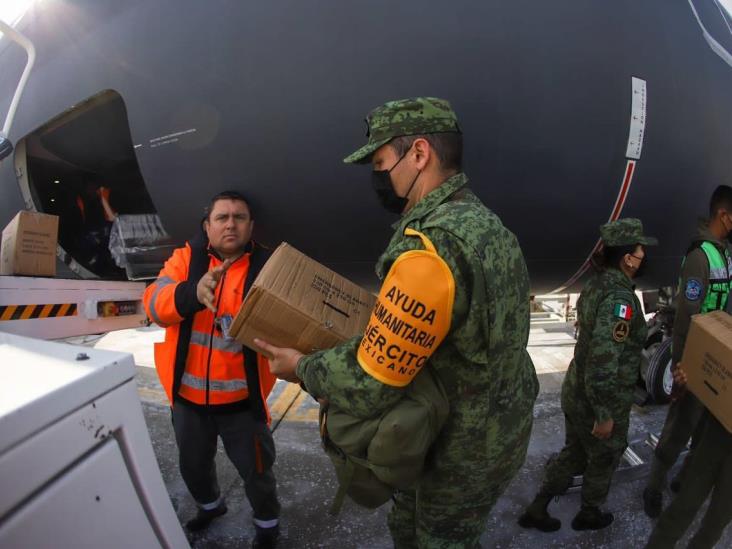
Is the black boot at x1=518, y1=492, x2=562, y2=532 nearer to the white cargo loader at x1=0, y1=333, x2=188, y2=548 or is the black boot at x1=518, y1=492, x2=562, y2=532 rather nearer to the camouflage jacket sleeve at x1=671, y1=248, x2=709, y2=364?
the camouflage jacket sleeve at x1=671, y1=248, x2=709, y2=364

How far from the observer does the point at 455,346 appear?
1289 millimetres

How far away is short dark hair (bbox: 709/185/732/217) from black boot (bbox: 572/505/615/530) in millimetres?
1796

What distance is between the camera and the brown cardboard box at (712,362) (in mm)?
1970

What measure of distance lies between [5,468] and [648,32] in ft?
9.09

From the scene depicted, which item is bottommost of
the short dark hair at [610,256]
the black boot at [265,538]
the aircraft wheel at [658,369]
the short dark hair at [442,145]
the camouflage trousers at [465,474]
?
the black boot at [265,538]

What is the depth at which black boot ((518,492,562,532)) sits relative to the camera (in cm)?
245

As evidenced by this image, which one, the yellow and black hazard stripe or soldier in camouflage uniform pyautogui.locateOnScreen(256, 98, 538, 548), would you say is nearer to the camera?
soldier in camouflage uniform pyautogui.locateOnScreen(256, 98, 538, 548)

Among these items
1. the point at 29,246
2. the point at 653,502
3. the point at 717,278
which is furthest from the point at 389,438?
the point at 717,278

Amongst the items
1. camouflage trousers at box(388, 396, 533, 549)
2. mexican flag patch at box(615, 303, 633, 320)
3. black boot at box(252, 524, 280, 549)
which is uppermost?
mexican flag patch at box(615, 303, 633, 320)

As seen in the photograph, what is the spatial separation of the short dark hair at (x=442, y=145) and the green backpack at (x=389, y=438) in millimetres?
641

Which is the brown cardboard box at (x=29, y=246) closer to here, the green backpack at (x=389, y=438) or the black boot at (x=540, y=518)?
the green backpack at (x=389, y=438)

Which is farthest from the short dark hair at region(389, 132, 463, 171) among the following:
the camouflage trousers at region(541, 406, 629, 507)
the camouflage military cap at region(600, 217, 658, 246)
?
the camouflage trousers at region(541, 406, 629, 507)

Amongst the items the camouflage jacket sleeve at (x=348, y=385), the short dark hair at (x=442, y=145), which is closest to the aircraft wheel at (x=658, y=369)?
the short dark hair at (x=442, y=145)

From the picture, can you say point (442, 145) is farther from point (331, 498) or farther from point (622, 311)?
point (331, 498)
